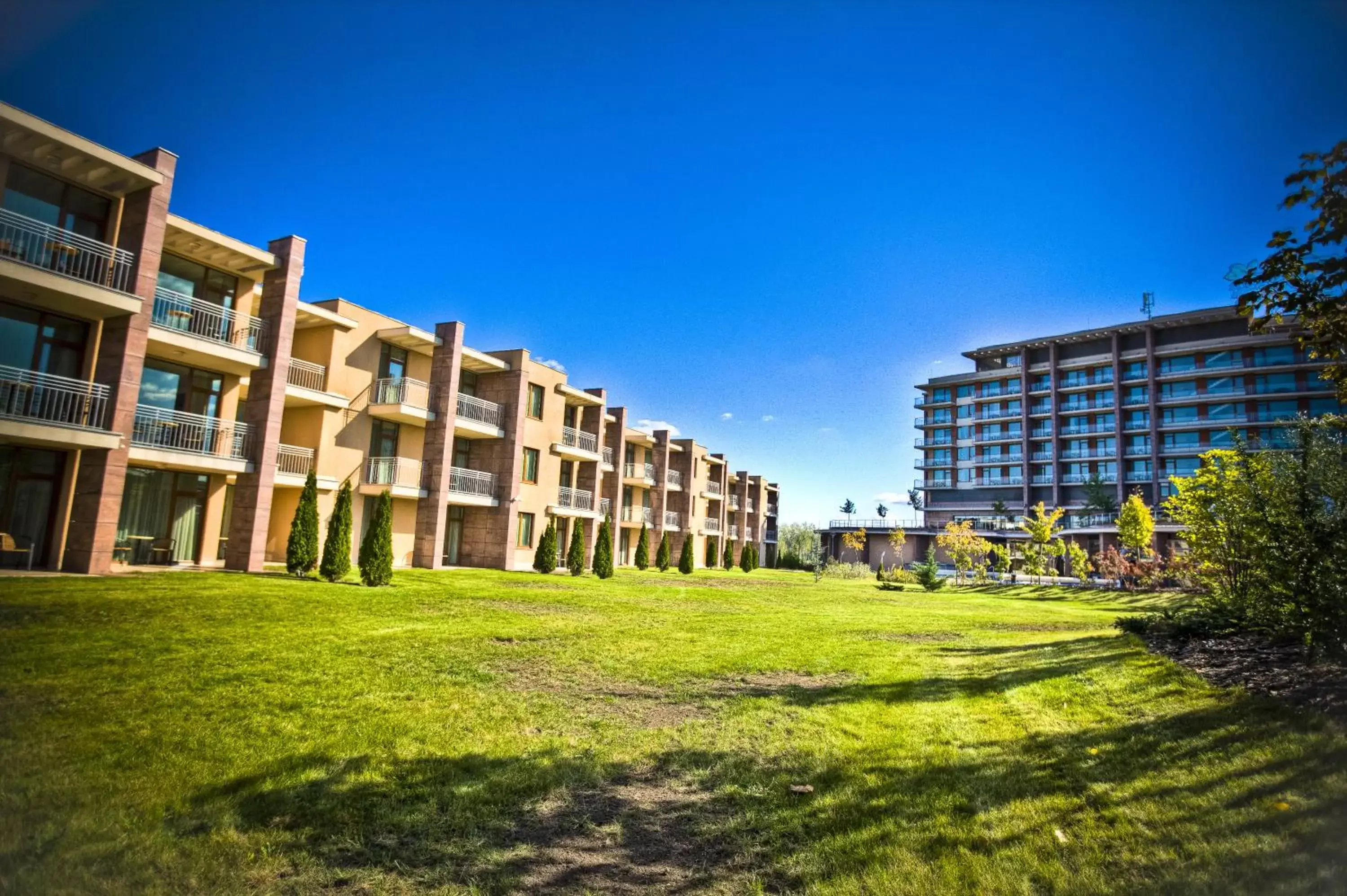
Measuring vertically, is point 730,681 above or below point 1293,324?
below

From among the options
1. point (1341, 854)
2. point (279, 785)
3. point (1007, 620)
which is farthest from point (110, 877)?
point (1007, 620)

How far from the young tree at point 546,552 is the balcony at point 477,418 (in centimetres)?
456

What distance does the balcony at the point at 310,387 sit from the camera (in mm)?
19453

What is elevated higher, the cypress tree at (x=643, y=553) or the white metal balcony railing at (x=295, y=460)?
the white metal balcony railing at (x=295, y=460)

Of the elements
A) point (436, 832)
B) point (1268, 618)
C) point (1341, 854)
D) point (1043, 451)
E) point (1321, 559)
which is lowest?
point (436, 832)

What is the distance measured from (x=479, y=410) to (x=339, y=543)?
36.5 ft

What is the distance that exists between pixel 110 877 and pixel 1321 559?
30.4ft

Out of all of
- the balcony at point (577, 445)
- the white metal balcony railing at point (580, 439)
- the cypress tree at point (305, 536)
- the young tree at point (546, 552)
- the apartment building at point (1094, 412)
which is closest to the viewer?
the cypress tree at point (305, 536)

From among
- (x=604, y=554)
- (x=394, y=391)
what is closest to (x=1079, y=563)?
(x=604, y=554)

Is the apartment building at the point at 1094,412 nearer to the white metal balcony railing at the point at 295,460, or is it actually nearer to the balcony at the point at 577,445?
the balcony at the point at 577,445

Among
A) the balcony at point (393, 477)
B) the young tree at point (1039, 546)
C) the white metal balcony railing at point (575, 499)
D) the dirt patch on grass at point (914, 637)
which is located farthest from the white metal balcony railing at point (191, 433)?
the young tree at point (1039, 546)

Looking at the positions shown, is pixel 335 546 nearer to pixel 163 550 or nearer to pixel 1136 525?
pixel 163 550

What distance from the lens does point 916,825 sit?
151 inches

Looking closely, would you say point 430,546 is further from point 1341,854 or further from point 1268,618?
point 1341,854
